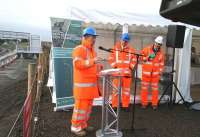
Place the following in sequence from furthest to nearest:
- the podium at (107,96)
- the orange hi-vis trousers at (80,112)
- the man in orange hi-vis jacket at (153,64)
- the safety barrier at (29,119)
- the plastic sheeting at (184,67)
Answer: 1. the plastic sheeting at (184,67)
2. the man in orange hi-vis jacket at (153,64)
3. the orange hi-vis trousers at (80,112)
4. the podium at (107,96)
5. the safety barrier at (29,119)

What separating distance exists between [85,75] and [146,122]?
7.34ft

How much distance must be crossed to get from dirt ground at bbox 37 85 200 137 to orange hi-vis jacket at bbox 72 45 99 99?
889 millimetres

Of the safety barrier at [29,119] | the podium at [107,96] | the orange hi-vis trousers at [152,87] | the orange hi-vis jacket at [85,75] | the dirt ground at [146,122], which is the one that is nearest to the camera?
the safety barrier at [29,119]

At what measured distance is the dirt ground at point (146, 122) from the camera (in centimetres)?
671

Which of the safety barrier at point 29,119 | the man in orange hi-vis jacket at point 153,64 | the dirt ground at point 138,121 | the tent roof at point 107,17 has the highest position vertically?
the tent roof at point 107,17

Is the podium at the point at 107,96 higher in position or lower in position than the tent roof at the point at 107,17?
lower

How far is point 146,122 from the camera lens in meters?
7.57

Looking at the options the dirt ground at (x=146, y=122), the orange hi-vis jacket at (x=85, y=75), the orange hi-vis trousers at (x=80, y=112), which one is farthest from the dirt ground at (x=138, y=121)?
the orange hi-vis jacket at (x=85, y=75)

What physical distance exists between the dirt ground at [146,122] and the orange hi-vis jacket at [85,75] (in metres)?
0.89

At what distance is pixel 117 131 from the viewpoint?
20.5 feet

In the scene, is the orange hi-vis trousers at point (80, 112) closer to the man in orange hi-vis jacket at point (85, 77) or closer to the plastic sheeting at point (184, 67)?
the man in orange hi-vis jacket at point (85, 77)

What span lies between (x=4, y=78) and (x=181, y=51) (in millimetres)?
11271

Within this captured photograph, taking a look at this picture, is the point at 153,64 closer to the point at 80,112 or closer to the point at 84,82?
the point at 84,82

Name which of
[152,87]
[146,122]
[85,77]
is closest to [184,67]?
[152,87]
